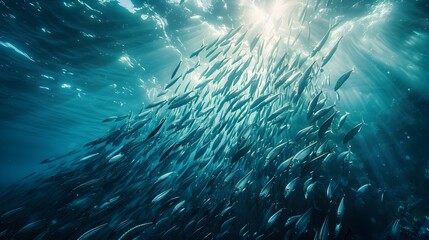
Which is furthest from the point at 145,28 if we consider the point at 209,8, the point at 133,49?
the point at 209,8

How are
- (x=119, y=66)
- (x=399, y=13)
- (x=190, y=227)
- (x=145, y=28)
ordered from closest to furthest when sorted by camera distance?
(x=190, y=227)
(x=399, y=13)
(x=145, y=28)
(x=119, y=66)

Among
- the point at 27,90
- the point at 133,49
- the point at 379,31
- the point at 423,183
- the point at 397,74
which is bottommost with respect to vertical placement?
the point at 423,183

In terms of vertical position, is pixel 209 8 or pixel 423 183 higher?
pixel 209 8

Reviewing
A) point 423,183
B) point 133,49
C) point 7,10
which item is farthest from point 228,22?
point 423,183

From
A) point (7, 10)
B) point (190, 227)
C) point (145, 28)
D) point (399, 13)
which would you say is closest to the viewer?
point (190, 227)

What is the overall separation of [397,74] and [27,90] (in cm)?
3265

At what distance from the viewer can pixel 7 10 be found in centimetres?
1281

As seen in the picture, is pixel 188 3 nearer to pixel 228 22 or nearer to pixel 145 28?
pixel 228 22

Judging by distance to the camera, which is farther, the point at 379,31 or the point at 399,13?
the point at 379,31

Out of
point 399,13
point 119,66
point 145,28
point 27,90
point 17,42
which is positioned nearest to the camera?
point 399,13

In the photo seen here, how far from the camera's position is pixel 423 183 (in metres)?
11.9

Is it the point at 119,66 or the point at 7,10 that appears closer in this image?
the point at 7,10

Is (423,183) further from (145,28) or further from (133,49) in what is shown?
(133,49)

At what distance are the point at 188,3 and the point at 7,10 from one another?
1013 cm
